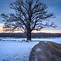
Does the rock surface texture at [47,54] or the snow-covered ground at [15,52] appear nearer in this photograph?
the rock surface texture at [47,54]

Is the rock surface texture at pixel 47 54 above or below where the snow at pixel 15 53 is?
above

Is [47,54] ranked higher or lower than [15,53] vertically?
higher

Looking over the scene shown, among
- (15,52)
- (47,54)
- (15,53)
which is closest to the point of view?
(47,54)

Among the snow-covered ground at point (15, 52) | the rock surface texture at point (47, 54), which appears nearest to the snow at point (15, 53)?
the snow-covered ground at point (15, 52)

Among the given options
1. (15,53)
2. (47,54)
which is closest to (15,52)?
(15,53)

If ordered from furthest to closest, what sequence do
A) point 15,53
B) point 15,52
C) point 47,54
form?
point 15,52 < point 15,53 < point 47,54

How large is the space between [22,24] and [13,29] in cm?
174

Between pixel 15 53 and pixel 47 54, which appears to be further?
pixel 15 53

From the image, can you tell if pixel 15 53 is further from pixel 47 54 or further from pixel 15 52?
pixel 47 54

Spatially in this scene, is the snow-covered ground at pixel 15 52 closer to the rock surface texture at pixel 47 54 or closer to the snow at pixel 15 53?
the snow at pixel 15 53

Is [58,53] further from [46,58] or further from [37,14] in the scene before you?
[37,14]

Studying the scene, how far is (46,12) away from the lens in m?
33.8

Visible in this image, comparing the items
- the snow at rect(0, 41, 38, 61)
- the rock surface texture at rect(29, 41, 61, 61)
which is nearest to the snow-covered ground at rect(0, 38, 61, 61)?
the snow at rect(0, 41, 38, 61)

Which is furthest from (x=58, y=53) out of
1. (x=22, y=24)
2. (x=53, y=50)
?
(x=22, y=24)
